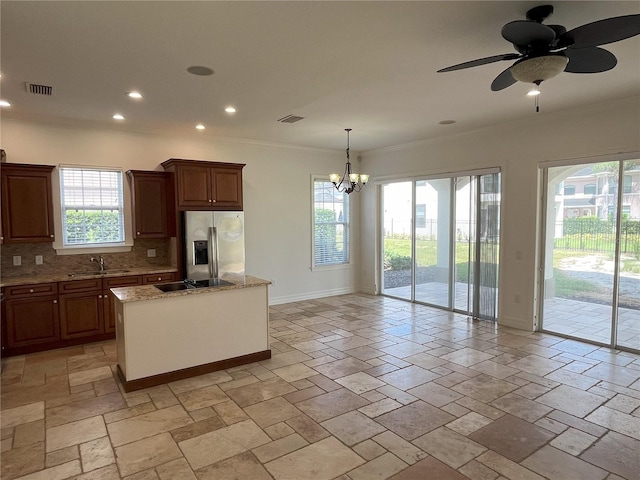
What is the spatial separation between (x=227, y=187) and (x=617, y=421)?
5178 millimetres

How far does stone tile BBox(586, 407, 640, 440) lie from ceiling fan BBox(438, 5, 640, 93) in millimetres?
2595

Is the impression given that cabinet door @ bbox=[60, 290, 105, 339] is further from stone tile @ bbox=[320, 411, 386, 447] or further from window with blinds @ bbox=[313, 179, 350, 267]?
window with blinds @ bbox=[313, 179, 350, 267]

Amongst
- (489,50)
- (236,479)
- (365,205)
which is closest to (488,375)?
(236,479)

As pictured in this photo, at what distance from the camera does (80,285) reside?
4.87 m

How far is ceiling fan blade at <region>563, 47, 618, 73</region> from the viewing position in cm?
238

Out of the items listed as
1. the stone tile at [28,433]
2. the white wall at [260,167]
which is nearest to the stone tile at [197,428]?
the stone tile at [28,433]

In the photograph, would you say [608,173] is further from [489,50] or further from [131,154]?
[131,154]

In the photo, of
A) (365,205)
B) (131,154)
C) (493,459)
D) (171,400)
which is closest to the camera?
(493,459)

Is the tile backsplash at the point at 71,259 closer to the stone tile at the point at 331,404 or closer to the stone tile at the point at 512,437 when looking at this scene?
the stone tile at the point at 331,404

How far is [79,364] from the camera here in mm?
4289

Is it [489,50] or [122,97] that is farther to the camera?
[122,97]

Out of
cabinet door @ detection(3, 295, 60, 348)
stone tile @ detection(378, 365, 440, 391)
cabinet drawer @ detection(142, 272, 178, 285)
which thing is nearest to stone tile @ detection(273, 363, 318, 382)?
stone tile @ detection(378, 365, 440, 391)

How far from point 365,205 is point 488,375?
4693 millimetres

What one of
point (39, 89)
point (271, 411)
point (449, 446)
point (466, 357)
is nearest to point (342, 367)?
point (271, 411)
